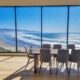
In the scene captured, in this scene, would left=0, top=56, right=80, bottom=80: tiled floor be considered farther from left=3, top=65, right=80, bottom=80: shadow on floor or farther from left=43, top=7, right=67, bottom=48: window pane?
left=43, top=7, right=67, bottom=48: window pane

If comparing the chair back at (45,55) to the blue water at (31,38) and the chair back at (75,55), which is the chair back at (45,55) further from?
the blue water at (31,38)

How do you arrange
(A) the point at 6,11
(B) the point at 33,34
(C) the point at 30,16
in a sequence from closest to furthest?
1. (B) the point at 33,34
2. (A) the point at 6,11
3. (C) the point at 30,16

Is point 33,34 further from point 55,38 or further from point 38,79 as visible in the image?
point 38,79

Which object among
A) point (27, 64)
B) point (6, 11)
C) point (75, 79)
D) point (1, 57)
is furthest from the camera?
point (6, 11)

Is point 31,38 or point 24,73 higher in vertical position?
point 31,38

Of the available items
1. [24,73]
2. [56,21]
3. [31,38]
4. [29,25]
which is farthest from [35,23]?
[24,73]

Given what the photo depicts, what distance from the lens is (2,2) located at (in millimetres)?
9445

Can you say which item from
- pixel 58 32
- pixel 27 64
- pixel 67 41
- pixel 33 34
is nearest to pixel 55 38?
pixel 58 32

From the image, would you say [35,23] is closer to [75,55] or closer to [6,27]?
[6,27]

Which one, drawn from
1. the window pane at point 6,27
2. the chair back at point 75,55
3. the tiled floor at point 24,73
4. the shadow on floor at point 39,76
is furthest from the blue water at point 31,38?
the chair back at point 75,55

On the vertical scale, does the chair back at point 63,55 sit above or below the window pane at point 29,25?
below

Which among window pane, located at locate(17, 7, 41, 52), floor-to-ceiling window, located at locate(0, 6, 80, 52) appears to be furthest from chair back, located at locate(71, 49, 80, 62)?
floor-to-ceiling window, located at locate(0, 6, 80, 52)

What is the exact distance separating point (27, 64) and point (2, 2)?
3.03 m

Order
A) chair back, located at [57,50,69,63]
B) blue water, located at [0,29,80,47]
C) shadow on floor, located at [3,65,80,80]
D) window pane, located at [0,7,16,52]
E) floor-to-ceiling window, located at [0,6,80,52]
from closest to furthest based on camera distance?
1. shadow on floor, located at [3,65,80,80]
2. chair back, located at [57,50,69,63]
3. blue water, located at [0,29,80,47]
4. window pane, located at [0,7,16,52]
5. floor-to-ceiling window, located at [0,6,80,52]
